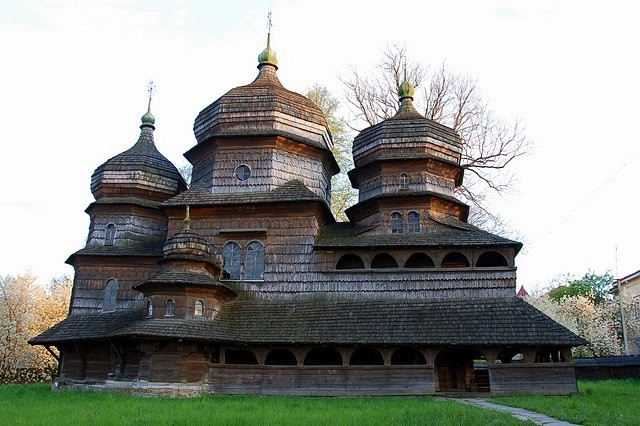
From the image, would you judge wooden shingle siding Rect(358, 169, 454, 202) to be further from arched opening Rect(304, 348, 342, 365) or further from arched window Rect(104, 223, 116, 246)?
arched window Rect(104, 223, 116, 246)

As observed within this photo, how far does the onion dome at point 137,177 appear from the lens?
2130 centimetres

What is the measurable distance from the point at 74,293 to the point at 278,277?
24.6 ft

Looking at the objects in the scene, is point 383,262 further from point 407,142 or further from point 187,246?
point 187,246

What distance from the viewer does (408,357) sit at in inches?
678

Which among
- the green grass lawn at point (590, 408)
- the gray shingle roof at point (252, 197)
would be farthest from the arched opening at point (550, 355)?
the gray shingle roof at point (252, 197)

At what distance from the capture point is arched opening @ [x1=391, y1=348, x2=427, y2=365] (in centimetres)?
1702

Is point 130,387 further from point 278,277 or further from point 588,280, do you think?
point 588,280

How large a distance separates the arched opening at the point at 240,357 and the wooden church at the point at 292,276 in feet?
0.17

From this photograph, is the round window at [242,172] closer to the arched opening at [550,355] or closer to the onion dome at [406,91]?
the onion dome at [406,91]

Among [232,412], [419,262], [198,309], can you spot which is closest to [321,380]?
[198,309]

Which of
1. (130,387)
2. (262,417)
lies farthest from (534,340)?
(130,387)

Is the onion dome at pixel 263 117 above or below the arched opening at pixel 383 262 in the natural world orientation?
above

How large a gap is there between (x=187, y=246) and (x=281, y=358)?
4.50 metres

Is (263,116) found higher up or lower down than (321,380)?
higher up
